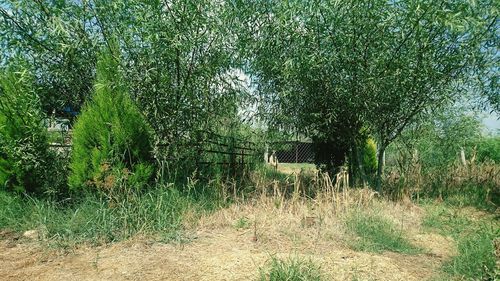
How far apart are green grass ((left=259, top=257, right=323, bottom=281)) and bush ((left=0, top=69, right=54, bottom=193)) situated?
3570mm

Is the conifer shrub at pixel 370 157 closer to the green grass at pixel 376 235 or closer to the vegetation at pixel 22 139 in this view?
the green grass at pixel 376 235

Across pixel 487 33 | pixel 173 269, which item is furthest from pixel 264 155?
pixel 173 269

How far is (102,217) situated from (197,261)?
4.89ft

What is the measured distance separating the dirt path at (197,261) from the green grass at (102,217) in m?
0.22

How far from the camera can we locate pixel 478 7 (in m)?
5.64

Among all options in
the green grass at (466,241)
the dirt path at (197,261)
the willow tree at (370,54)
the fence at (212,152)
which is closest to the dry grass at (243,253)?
the dirt path at (197,261)

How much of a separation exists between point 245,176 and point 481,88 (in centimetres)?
435

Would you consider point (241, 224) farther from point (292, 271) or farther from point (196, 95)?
point (196, 95)

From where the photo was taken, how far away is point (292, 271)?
124 inches

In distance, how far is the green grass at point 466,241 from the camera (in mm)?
3434

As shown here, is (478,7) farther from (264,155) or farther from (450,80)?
(264,155)

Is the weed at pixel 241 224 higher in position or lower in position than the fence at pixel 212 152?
lower

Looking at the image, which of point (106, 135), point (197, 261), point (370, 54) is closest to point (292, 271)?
point (197, 261)

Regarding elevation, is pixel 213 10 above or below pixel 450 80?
above
